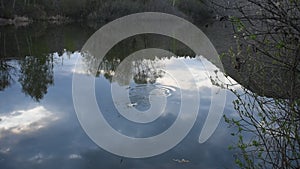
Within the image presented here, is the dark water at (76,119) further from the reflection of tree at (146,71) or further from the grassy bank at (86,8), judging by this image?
the grassy bank at (86,8)

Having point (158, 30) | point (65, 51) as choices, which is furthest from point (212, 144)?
point (158, 30)

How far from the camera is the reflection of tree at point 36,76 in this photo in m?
7.09

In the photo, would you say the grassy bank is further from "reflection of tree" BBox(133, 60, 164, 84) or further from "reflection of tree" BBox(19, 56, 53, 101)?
"reflection of tree" BBox(133, 60, 164, 84)

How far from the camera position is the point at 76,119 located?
18.0 ft

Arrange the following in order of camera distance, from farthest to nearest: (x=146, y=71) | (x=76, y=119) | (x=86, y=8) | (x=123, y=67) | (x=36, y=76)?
(x=86, y=8) → (x=123, y=67) → (x=146, y=71) → (x=36, y=76) → (x=76, y=119)

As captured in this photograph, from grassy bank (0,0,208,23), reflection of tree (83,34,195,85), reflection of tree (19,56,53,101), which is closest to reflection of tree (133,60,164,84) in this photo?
reflection of tree (83,34,195,85)

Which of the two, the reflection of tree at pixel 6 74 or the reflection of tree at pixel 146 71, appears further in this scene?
the reflection of tree at pixel 146 71

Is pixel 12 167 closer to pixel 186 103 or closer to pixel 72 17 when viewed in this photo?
pixel 186 103

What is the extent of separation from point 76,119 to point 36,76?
3659 millimetres

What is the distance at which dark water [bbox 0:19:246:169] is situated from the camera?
4109 millimetres

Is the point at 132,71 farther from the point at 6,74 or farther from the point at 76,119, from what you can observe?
the point at 76,119

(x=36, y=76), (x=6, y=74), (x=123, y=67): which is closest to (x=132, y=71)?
(x=123, y=67)

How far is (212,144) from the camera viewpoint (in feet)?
15.3

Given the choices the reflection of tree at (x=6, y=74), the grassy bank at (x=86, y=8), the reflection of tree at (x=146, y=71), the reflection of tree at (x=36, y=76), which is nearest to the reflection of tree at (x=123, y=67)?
the reflection of tree at (x=146, y=71)
